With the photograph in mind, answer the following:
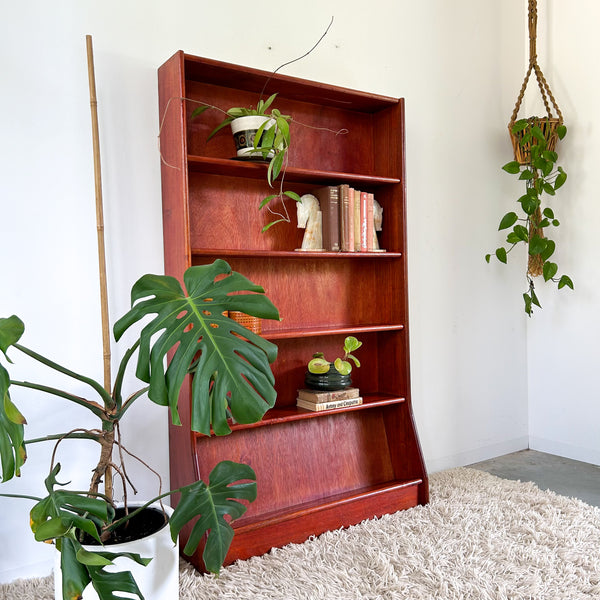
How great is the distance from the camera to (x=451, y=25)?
326cm

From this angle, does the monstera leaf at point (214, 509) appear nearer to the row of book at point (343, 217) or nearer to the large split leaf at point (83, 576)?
the large split leaf at point (83, 576)

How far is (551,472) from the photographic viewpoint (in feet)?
10.4

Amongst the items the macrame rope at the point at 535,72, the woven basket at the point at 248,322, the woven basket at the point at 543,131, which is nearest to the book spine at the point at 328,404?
the woven basket at the point at 248,322

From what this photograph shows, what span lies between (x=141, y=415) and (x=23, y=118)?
3.88 ft

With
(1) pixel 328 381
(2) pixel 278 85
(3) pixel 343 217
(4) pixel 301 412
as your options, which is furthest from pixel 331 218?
(4) pixel 301 412

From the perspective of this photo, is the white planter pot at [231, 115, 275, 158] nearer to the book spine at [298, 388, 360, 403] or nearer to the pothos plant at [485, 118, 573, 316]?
the book spine at [298, 388, 360, 403]

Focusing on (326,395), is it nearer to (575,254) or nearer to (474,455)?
(474,455)

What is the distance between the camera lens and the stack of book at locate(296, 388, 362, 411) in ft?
8.09

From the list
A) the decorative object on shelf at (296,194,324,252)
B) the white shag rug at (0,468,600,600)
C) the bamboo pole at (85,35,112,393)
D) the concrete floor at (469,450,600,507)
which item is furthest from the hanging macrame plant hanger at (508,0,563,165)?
the bamboo pole at (85,35,112,393)

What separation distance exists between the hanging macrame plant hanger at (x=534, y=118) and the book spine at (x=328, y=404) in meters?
1.75

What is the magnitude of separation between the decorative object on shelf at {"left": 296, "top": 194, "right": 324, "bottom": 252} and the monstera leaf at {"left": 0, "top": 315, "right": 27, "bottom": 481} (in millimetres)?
1448

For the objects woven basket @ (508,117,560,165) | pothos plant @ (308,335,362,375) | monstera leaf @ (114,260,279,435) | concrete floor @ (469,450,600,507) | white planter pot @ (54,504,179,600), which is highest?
woven basket @ (508,117,560,165)

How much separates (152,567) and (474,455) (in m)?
2.29

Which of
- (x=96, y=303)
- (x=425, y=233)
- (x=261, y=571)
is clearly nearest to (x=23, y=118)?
(x=96, y=303)
